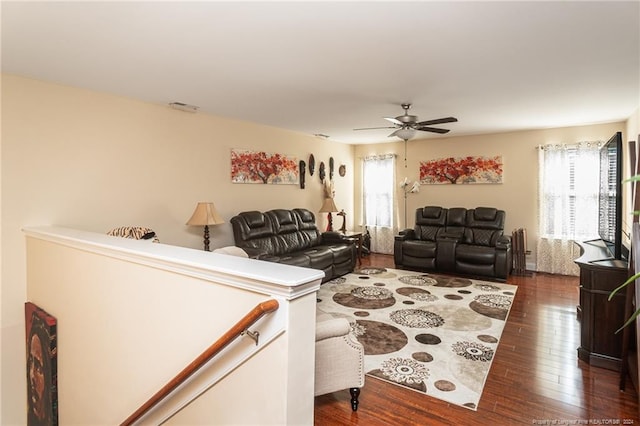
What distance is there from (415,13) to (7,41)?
279cm

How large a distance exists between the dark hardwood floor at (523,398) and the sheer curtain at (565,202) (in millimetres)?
2918

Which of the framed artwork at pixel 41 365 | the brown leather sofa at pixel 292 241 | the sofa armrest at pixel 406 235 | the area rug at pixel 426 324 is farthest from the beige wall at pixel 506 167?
the framed artwork at pixel 41 365

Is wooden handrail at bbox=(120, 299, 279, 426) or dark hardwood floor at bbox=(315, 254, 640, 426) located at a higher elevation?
wooden handrail at bbox=(120, 299, 279, 426)

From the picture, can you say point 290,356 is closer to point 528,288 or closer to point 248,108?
point 248,108

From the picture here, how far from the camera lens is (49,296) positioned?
9.64 ft

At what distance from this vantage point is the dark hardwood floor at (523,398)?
2246 mm

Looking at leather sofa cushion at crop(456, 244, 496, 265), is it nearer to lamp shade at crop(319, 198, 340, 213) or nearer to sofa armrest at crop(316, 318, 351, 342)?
lamp shade at crop(319, 198, 340, 213)

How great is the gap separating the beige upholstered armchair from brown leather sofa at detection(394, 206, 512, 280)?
394 cm

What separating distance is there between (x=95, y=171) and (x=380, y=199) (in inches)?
219

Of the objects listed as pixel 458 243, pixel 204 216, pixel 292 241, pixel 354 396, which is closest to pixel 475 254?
pixel 458 243

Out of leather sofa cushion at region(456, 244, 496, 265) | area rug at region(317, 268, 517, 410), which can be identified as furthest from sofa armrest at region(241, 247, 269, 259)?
leather sofa cushion at region(456, 244, 496, 265)

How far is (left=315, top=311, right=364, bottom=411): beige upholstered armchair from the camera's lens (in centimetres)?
226

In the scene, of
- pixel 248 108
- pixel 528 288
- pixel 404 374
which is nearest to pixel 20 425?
pixel 404 374

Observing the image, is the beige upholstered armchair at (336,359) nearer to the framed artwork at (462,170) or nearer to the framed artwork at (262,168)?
the framed artwork at (262,168)
